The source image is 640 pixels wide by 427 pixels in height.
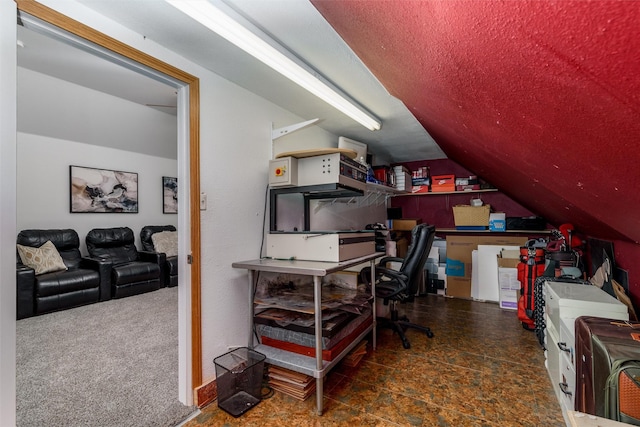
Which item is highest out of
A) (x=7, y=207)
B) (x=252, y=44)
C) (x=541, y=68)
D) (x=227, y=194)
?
(x=252, y=44)

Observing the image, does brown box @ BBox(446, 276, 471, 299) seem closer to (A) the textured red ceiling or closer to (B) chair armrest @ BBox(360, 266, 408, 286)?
(B) chair armrest @ BBox(360, 266, 408, 286)

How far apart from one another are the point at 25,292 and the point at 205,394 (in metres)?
2.97

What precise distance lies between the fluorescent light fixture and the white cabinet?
1.88 metres

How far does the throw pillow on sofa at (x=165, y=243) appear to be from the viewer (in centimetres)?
512

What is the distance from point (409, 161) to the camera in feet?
16.4

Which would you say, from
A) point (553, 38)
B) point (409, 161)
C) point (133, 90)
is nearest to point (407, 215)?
point (409, 161)

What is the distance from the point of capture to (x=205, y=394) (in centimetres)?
183

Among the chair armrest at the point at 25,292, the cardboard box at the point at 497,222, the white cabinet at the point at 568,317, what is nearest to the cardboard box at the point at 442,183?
the cardboard box at the point at 497,222

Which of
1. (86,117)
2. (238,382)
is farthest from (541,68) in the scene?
(86,117)

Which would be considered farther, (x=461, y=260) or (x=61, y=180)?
(x=61, y=180)

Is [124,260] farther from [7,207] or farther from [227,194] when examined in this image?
[7,207]

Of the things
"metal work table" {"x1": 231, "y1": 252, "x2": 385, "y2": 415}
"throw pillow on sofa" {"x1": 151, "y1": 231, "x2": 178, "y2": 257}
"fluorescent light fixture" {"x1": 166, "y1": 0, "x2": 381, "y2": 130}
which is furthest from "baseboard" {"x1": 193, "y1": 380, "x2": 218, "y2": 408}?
"throw pillow on sofa" {"x1": 151, "y1": 231, "x2": 178, "y2": 257}

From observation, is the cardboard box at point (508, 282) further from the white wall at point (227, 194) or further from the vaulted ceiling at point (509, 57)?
the white wall at point (227, 194)

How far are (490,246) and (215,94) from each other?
3.87m
